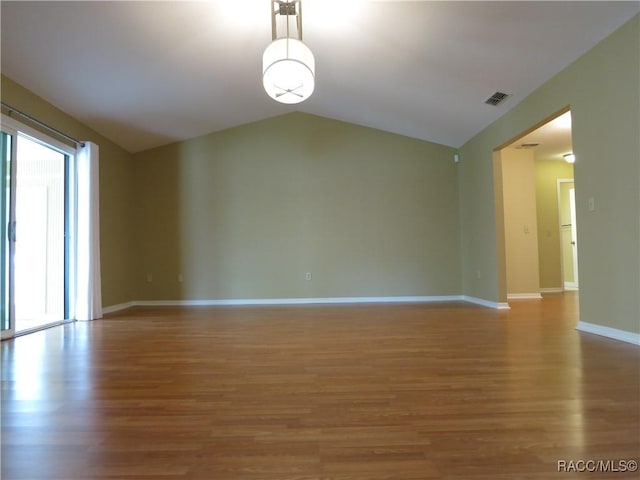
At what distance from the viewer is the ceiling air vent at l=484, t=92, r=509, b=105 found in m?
4.02

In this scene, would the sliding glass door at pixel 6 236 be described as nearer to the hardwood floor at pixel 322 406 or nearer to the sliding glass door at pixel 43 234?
the hardwood floor at pixel 322 406

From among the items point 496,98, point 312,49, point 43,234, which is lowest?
point 43,234

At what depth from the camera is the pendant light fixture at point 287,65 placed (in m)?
2.87

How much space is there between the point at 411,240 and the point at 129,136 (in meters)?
4.61

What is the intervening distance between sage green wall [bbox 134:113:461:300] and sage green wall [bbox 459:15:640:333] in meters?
2.43

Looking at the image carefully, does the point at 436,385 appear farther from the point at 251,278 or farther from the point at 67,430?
the point at 251,278

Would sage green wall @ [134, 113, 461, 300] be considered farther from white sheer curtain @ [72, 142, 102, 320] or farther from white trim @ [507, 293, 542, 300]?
white sheer curtain @ [72, 142, 102, 320]

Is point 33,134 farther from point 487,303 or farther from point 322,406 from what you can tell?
point 487,303

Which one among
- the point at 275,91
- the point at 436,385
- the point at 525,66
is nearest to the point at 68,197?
the point at 275,91

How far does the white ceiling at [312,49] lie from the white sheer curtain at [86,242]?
578mm

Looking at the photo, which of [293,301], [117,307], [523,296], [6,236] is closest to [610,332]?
[523,296]

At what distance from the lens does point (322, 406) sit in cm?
162

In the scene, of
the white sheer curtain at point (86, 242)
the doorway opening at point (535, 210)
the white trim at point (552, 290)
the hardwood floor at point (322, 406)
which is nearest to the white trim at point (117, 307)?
the white sheer curtain at point (86, 242)

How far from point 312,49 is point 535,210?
441 centimetres
